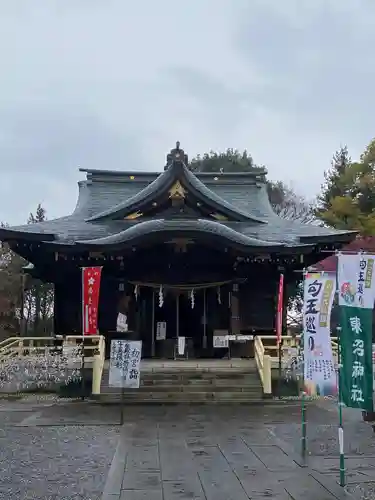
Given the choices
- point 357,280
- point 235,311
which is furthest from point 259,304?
point 357,280

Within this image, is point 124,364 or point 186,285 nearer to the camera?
point 124,364

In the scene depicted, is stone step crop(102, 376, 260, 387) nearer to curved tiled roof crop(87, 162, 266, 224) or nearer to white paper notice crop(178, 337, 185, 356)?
white paper notice crop(178, 337, 185, 356)

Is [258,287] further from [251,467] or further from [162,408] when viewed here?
[251,467]

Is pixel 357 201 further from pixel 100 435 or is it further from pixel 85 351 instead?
pixel 100 435

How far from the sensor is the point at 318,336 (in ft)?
25.5

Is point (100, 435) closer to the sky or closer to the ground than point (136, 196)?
closer to the ground

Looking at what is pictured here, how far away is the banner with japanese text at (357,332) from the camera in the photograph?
21.6 feet

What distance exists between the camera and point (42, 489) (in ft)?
21.3

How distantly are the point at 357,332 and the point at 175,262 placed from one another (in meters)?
11.6

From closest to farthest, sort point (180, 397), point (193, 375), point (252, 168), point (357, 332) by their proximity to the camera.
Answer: point (357, 332), point (180, 397), point (193, 375), point (252, 168)

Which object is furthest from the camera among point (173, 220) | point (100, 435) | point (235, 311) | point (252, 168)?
point (252, 168)

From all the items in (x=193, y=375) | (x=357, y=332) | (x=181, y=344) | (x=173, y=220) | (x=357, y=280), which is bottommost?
(x=193, y=375)

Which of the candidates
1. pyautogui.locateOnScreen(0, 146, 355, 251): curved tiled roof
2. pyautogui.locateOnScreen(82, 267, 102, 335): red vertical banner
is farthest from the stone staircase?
pyautogui.locateOnScreen(0, 146, 355, 251): curved tiled roof

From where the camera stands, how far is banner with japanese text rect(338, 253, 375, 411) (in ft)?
21.6
